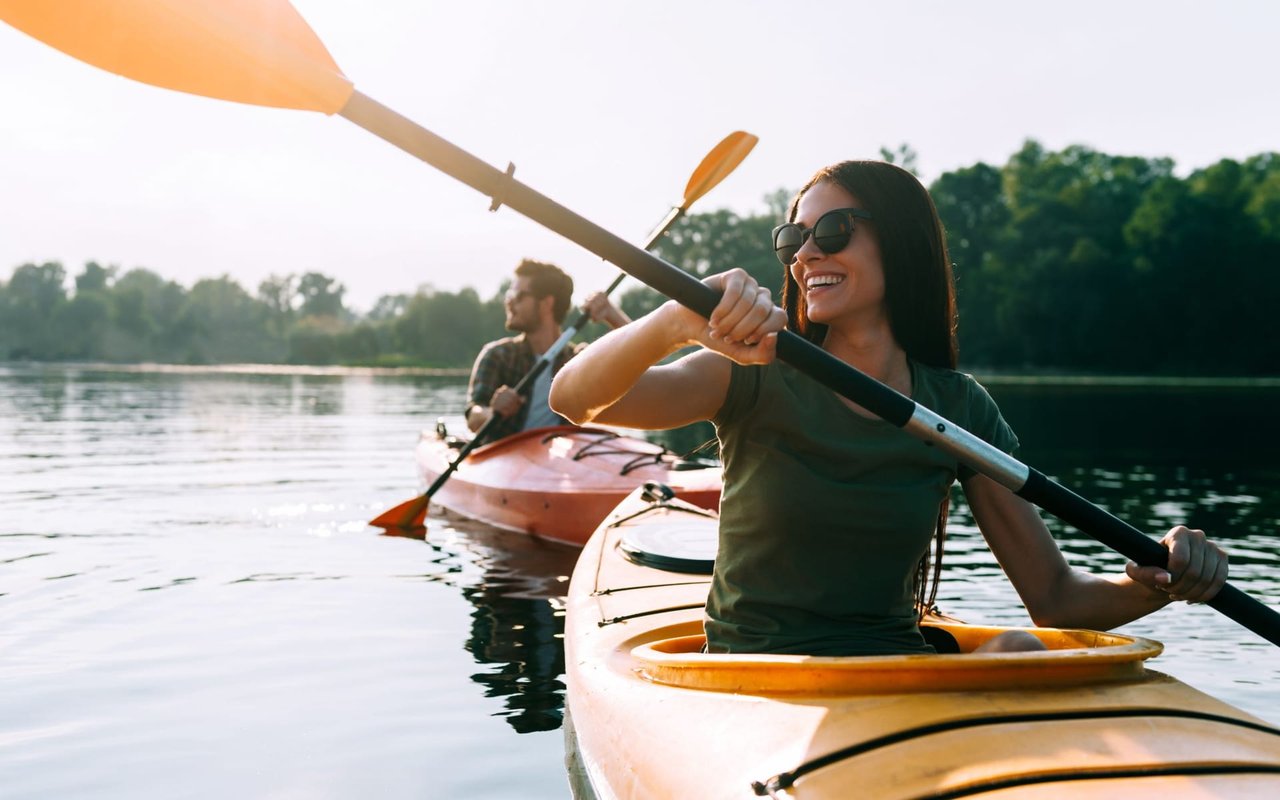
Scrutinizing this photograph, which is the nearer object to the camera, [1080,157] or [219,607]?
[219,607]

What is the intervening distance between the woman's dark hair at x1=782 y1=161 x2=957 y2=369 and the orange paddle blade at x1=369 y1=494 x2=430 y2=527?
6687mm

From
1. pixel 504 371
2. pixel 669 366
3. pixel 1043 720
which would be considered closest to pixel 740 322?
pixel 669 366

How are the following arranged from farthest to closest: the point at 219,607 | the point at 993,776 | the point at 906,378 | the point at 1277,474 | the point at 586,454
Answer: the point at 1277,474, the point at 586,454, the point at 219,607, the point at 906,378, the point at 993,776

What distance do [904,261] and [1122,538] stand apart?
87 centimetres

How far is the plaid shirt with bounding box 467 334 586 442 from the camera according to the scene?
9195 mm

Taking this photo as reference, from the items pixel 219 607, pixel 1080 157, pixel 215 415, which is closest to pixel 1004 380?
pixel 1080 157

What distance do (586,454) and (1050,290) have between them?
55.2m

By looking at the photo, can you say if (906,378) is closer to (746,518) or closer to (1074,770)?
(746,518)

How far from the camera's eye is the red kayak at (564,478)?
25.1ft

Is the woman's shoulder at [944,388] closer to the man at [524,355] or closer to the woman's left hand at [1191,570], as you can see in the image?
the woman's left hand at [1191,570]

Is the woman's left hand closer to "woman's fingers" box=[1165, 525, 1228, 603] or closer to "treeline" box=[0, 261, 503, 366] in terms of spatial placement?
"woman's fingers" box=[1165, 525, 1228, 603]

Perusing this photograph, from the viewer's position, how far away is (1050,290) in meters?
58.7

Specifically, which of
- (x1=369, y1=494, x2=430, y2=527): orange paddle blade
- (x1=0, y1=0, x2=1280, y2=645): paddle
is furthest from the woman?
(x1=369, y1=494, x2=430, y2=527): orange paddle blade

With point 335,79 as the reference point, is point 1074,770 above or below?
below
